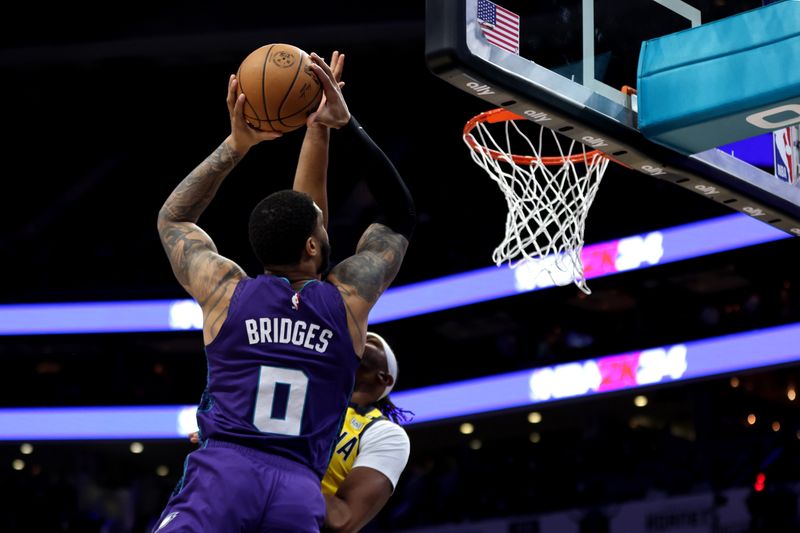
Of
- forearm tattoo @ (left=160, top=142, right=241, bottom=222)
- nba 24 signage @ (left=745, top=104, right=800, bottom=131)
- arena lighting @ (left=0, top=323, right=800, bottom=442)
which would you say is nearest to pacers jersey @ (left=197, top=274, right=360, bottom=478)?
forearm tattoo @ (left=160, top=142, right=241, bottom=222)

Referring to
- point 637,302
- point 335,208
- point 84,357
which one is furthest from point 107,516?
point 637,302

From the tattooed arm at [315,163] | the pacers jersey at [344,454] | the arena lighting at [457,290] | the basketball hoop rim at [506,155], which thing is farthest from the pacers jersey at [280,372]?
the arena lighting at [457,290]

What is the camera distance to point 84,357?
12.5 m

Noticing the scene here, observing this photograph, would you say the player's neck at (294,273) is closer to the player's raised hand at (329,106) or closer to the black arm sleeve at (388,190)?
the black arm sleeve at (388,190)

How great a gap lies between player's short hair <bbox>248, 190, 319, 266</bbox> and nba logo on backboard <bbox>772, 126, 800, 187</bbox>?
259cm

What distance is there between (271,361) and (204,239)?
420 millimetres

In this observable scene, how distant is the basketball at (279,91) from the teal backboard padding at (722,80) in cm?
143

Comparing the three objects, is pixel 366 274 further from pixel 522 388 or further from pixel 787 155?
pixel 522 388

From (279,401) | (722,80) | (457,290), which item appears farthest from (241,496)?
(457,290)

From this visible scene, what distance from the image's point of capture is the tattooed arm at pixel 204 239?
10.5ft

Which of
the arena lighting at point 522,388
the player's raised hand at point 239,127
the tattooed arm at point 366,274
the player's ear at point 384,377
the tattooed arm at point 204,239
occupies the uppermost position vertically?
the player's raised hand at point 239,127

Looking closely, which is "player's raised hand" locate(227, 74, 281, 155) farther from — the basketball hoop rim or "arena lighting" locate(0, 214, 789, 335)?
"arena lighting" locate(0, 214, 789, 335)

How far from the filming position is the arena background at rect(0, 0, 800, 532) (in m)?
9.73

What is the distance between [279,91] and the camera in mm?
3566
